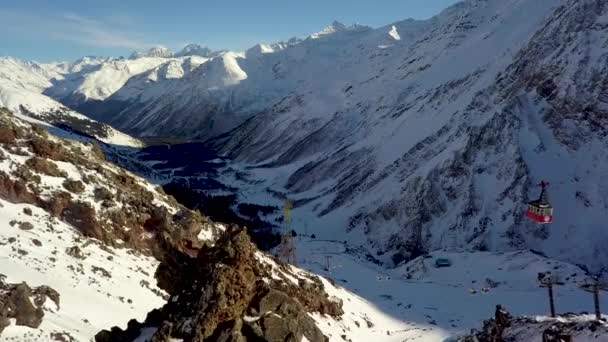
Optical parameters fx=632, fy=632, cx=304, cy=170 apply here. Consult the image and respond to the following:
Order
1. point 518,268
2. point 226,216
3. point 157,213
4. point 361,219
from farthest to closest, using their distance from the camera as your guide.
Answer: point 226,216, point 361,219, point 518,268, point 157,213

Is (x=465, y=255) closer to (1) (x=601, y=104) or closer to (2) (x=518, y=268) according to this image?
(2) (x=518, y=268)

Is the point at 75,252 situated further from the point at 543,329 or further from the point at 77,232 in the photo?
the point at 543,329

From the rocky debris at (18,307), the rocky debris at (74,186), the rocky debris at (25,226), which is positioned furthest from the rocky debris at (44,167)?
the rocky debris at (18,307)

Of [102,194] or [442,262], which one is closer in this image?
[102,194]

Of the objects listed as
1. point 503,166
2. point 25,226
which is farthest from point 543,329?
point 503,166

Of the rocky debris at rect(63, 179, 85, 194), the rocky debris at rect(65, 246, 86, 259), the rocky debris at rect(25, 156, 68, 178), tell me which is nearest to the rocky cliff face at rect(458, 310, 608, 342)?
the rocky debris at rect(65, 246, 86, 259)

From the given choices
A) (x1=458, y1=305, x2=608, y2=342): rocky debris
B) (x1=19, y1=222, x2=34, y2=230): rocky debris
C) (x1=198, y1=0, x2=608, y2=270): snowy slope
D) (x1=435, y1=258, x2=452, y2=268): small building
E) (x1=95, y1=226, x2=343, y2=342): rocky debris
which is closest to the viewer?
(x1=95, y1=226, x2=343, y2=342): rocky debris

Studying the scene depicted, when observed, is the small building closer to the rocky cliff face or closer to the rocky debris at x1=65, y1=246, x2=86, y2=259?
the rocky cliff face

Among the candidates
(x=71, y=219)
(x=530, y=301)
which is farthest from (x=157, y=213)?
(x=530, y=301)
